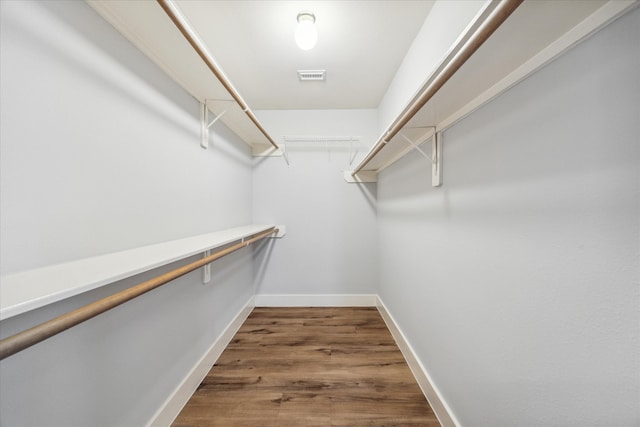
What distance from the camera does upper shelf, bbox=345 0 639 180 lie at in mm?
484

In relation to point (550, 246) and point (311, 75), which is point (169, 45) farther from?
point (550, 246)

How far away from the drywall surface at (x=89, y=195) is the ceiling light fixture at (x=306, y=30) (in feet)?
2.35

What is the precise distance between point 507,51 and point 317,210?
6.72ft

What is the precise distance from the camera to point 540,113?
2.08 feet

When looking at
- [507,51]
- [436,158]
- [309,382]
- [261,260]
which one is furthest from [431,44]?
[261,260]

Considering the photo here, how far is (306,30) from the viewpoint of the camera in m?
1.27

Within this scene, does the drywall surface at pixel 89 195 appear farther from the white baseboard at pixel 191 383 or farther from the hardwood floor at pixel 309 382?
the hardwood floor at pixel 309 382

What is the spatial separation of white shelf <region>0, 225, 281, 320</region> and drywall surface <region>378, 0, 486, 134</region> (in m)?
1.07

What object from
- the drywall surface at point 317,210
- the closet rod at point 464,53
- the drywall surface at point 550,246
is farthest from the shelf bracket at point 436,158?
the drywall surface at point 317,210

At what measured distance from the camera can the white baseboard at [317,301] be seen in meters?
2.55

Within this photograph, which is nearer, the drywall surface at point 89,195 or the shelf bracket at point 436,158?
the drywall surface at point 89,195

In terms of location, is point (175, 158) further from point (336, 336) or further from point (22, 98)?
point (336, 336)

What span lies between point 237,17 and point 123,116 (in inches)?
36.9

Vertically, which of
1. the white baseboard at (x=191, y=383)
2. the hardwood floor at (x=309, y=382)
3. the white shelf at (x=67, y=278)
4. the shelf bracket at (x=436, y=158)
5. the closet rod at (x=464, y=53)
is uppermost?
the closet rod at (x=464, y=53)
